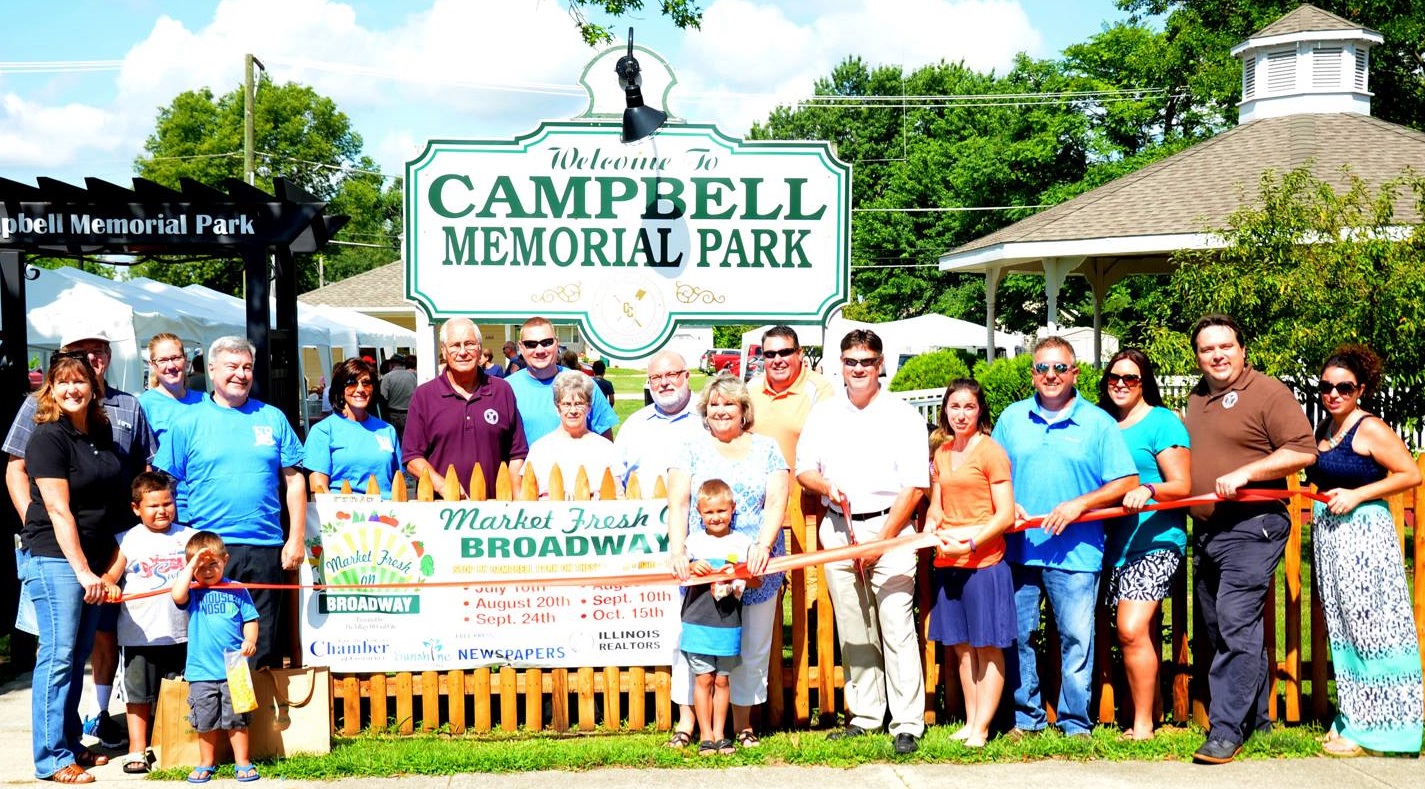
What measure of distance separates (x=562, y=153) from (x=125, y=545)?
10.6 feet

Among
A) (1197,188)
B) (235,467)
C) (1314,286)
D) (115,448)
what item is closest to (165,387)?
(115,448)

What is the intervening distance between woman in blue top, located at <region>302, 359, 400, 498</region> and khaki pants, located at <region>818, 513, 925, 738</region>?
7.24 feet

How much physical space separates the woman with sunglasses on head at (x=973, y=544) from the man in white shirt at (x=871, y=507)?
13 cm

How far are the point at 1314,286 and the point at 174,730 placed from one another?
8023 millimetres

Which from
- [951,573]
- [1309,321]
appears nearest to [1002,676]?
[951,573]

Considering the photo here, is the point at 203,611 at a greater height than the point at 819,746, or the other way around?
the point at 203,611

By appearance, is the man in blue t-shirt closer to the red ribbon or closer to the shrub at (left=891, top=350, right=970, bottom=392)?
the red ribbon

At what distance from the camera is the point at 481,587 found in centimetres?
579

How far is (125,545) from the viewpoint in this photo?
5.16 metres

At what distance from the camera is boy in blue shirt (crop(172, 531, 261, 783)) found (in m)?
5.06

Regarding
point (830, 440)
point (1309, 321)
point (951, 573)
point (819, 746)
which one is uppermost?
point (1309, 321)

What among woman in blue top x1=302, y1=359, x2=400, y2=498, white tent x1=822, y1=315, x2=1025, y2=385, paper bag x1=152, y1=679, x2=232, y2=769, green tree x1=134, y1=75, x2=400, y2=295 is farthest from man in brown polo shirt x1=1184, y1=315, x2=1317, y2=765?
green tree x1=134, y1=75, x2=400, y2=295

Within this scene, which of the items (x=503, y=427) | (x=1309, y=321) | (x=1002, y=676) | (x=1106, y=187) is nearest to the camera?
(x=1002, y=676)

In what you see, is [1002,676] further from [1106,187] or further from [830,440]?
[1106,187]
